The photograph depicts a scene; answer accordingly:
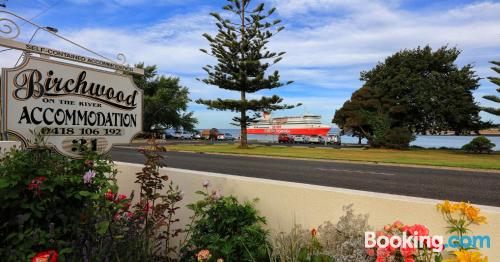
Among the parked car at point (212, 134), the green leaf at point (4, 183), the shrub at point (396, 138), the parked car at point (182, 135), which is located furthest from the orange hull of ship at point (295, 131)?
the green leaf at point (4, 183)

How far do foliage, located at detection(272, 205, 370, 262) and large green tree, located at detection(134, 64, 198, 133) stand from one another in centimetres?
4899

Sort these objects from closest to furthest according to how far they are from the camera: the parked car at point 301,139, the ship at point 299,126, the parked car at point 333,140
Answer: the parked car at point 333,140, the parked car at point 301,139, the ship at point 299,126

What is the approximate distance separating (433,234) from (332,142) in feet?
145

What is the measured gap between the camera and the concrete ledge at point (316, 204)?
2.37 metres

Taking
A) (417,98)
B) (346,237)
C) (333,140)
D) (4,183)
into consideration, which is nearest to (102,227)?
(4,183)

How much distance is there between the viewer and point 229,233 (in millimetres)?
2764

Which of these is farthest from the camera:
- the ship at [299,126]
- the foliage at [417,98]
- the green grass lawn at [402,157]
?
the ship at [299,126]

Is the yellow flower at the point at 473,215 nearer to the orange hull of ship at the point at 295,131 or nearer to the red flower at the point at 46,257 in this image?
the red flower at the point at 46,257

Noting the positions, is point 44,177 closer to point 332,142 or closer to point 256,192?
point 256,192

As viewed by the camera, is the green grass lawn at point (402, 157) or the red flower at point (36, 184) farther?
the green grass lawn at point (402, 157)

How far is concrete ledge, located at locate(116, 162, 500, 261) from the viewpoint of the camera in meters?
2.37

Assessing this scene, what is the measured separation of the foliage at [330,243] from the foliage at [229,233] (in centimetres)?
18

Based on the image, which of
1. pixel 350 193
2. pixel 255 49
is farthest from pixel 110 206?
pixel 255 49

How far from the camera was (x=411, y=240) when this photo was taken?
2.18 m
